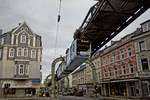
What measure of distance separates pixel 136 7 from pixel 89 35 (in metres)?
5.02

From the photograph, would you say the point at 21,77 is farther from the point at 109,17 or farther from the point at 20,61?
the point at 109,17

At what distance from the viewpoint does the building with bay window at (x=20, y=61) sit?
1671 inches

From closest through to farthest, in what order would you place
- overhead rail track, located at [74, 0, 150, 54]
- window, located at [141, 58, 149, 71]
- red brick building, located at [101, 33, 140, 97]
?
1. overhead rail track, located at [74, 0, 150, 54]
2. window, located at [141, 58, 149, 71]
3. red brick building, located at [101, 33, 140, 97]

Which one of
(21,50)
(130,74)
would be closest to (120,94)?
(130,74)

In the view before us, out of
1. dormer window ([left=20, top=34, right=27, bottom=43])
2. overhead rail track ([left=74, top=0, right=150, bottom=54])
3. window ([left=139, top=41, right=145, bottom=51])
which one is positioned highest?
dormer window ([left=20, top=34, right=27, bottom=43])

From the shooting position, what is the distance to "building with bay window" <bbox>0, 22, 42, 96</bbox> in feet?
139

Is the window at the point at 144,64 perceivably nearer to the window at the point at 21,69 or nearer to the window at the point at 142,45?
the window at the point at 142,45

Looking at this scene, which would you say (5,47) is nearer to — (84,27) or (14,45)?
(14,45)

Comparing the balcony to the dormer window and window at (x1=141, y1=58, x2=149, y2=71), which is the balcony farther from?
window at (x1=141, y1=58, x2=149, y2=71)

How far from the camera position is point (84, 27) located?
1471 centimetres

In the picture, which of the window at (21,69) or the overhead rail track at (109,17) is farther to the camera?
the window at (21,69)

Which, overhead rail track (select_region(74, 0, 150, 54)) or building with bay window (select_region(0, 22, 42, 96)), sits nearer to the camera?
overhead rail track (select_region(74, 0, 150, 54))

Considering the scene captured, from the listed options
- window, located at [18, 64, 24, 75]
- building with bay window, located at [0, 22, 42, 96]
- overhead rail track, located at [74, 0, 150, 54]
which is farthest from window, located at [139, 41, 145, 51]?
window, located at [18, 64, 24, 75]

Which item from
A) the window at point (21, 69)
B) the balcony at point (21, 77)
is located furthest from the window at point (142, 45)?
the window at point (21, 69)
